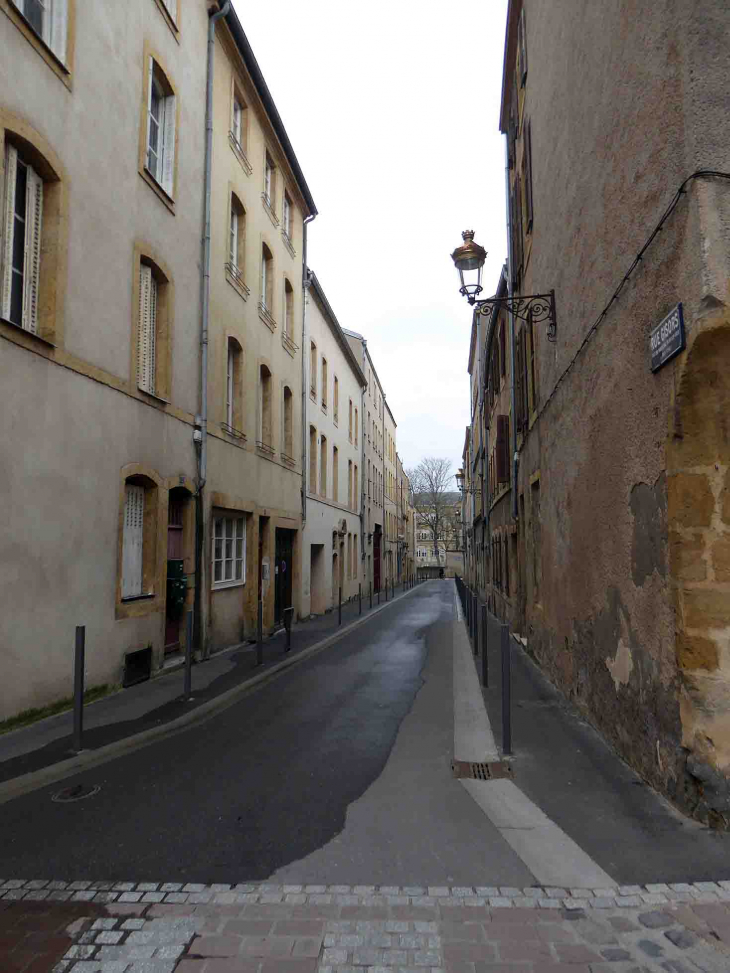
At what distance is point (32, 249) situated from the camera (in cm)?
716

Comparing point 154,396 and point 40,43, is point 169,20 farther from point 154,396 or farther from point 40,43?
point 154,396

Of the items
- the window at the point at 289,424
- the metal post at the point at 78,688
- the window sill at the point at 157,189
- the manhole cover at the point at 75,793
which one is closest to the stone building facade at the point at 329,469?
the window at the point at 289,424

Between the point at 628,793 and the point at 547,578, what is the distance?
187 inches

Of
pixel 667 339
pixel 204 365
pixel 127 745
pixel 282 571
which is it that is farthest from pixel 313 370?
pixel 667 339

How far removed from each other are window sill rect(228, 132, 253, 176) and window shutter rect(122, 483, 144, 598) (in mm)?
7716

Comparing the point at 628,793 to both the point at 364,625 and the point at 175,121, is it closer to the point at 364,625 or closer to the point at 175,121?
the point at 175,121

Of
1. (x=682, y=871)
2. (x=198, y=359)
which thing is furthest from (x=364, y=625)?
(x=682, y=871)

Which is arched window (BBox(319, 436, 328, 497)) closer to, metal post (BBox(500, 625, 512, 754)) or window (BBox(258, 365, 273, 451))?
window (BBox(258, 365, 273, 451))

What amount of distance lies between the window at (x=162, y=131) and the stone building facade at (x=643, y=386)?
18.3 feet

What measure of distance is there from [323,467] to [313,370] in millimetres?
3357

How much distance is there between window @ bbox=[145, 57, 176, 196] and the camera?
405 inches

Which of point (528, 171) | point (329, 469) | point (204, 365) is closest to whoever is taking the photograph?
point (528, 171)

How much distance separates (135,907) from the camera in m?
3.28

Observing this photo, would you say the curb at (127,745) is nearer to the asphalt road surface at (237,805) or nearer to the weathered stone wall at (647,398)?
the asphalt road surface at (237,805)
